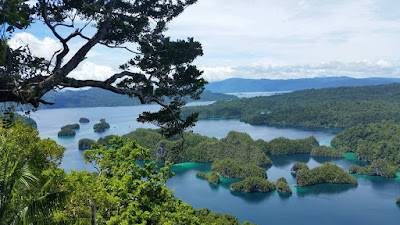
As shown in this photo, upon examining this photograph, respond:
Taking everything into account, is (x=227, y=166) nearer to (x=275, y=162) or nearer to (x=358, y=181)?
(x=275, y=162)

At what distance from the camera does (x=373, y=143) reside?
84.8 meters

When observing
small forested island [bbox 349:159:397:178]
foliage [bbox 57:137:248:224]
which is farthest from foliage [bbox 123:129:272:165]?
foliage [bbox 57:137:248:224]

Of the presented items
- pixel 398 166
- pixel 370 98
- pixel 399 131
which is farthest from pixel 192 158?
pixel 370 98

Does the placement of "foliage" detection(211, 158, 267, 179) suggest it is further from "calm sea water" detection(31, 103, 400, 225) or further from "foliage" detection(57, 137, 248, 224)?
"foliage" detection(57, 137, 248, 224)

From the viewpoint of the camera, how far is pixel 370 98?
164 meters

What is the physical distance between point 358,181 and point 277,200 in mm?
21231

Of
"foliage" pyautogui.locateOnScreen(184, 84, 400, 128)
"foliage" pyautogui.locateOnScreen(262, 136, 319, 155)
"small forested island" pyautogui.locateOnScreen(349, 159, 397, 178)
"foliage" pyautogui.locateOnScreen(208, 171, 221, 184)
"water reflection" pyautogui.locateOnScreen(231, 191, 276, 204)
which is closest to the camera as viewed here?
"water reflection" pyautogui.locateOnScreen(231, 191, 276, 204)

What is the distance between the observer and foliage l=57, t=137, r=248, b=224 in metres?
6.71

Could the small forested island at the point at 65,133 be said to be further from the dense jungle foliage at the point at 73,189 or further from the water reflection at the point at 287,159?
the dense jungle foliage at the point at 73,189

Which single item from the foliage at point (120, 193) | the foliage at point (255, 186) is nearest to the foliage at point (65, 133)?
the foliage at point (255, 186)

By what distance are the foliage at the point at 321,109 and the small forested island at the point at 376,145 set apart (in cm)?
2918

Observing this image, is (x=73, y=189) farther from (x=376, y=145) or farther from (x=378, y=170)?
(x=376, y=145)

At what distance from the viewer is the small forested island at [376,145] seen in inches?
2607

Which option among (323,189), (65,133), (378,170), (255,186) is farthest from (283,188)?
(65,133)
